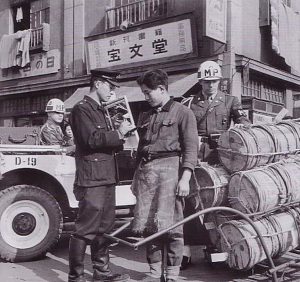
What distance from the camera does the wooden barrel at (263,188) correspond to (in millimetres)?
4211

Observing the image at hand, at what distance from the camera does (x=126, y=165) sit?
235 inches

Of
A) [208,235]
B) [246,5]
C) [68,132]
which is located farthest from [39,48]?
[208,235]

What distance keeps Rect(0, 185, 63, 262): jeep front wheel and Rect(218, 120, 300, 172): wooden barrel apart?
2266 millimetres

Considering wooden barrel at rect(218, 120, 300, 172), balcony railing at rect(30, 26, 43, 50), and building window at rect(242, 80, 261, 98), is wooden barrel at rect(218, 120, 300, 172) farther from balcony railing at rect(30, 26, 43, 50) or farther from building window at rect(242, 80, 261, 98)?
balcony railing at rect(30, 26, 43, 50)

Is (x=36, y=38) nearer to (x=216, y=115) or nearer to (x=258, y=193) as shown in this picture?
(x=216, y=115)

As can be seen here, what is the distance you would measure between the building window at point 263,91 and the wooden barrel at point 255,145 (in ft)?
25.3

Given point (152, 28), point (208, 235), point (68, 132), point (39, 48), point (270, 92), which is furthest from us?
point (39, 48)

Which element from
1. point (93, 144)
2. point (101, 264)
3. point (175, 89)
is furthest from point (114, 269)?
point (175, 89)

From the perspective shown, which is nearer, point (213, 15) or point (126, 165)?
point (126, 165)

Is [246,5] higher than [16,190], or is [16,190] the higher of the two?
[246,5]

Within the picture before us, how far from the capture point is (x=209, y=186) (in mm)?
4445

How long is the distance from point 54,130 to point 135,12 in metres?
7.59

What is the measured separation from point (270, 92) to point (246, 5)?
2.72 metres

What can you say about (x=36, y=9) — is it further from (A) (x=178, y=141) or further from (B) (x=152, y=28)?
(A) (x=178, y=141)
